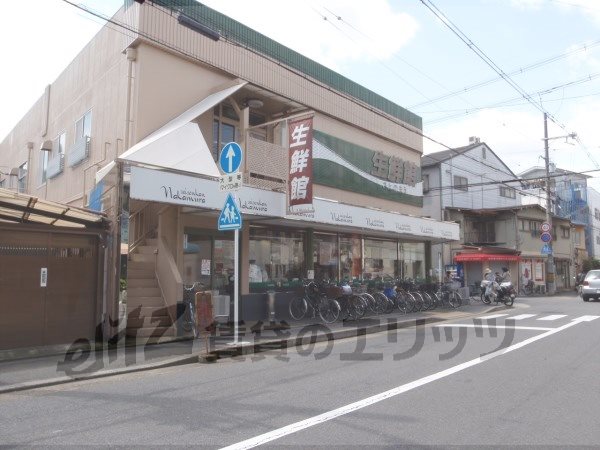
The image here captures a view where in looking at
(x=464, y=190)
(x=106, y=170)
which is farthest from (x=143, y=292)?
(x=464, y=190)

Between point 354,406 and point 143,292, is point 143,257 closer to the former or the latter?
point 143,292

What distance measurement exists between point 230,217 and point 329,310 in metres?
5.86

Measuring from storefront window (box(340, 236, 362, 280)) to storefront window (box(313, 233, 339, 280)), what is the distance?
436 millimetres

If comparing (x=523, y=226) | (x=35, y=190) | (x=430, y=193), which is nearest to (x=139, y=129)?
(x=35, y=190)

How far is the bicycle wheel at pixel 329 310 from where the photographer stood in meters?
14.8

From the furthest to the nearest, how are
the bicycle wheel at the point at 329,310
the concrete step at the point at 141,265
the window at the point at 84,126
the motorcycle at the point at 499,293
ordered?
the motorcycle at the point at 499,293 → the window at the point at 84,126 → the bicycle wheel at the point at 329,310 → the concrete step at the point at 141,265

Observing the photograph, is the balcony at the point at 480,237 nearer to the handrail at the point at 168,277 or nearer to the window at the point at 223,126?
the window at the point at 223,126

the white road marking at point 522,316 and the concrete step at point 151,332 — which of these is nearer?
the concrete step at point 151,332

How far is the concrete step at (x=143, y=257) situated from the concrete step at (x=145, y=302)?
110 centimetres

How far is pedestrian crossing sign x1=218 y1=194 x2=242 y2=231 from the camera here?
10188 millimetres

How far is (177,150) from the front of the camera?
11906 millimetres

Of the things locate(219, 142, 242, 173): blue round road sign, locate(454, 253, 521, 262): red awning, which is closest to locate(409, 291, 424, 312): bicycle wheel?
locate(219, 142, 242, 173): blue round road sign

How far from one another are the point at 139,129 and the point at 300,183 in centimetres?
441

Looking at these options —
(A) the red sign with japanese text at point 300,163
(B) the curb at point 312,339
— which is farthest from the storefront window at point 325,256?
(A) the red sign with japanese text at point 300,163
